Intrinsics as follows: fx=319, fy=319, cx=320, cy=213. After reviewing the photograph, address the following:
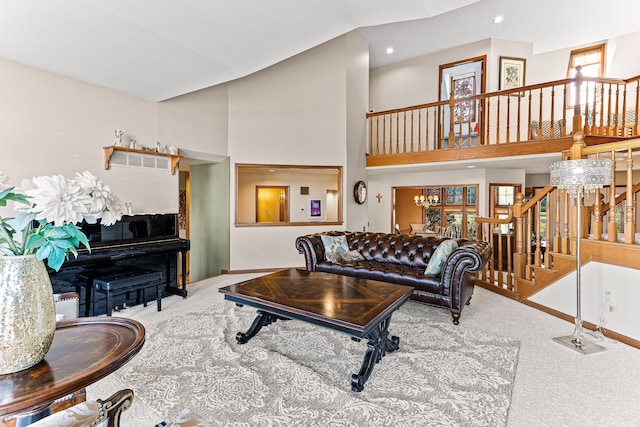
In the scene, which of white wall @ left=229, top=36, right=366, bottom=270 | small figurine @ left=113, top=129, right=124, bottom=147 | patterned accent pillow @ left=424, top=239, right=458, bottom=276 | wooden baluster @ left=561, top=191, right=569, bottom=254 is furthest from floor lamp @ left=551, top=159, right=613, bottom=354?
small figurine @ left=113, top=129, right=124, bottom=147

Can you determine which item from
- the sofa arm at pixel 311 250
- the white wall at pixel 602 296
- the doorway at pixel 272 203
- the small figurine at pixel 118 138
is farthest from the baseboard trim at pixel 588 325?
the doorway at pixel 272 203

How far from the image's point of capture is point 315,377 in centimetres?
233

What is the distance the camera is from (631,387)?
2254 mm

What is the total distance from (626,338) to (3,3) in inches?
230

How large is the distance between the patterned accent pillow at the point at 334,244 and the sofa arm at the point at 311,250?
74mm

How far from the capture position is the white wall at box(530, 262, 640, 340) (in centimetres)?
294

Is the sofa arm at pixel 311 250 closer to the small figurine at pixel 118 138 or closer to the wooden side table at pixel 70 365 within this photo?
the small figurine at pixel 118 138

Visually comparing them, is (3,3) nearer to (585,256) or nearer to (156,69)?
(156,69)

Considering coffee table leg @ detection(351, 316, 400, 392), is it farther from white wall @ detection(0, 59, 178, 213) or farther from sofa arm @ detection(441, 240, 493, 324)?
white wall @ detection(0, 59, 178, 213)

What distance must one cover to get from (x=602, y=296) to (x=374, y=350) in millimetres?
2550

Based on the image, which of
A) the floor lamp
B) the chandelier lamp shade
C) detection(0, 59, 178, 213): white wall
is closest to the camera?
the floor lamp

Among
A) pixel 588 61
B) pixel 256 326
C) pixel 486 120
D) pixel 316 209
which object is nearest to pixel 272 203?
pixel 316 209

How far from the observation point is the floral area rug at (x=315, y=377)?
1.96 meters

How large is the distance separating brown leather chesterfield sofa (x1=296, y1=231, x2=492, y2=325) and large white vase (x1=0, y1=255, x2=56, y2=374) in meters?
3.32
